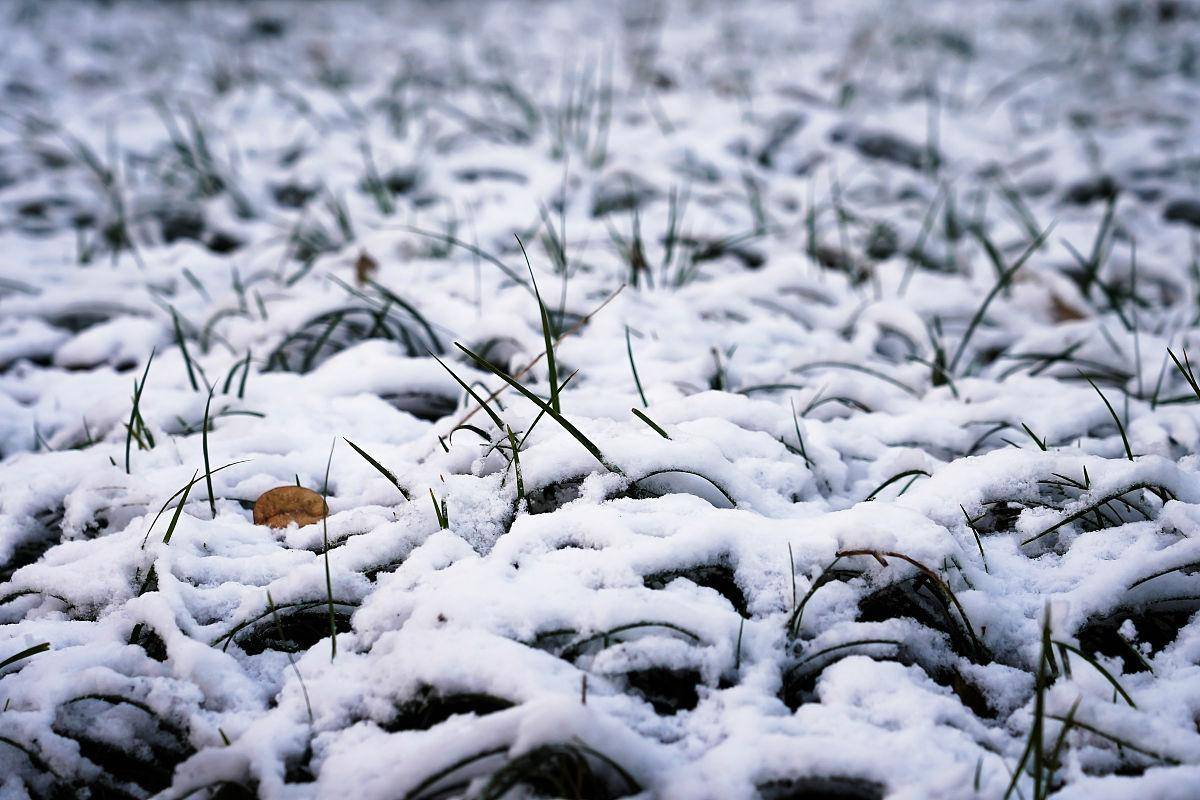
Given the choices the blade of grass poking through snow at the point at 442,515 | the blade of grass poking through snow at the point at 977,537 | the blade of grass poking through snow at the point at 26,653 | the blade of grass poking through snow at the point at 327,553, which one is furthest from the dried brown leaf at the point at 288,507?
the blade of grass poking through snow at the point at 977,537

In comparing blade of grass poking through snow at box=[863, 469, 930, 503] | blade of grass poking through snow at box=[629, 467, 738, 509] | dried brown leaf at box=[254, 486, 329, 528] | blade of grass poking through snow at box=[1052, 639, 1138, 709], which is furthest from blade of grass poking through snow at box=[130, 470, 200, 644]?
blade of grass poking through snow at box=[1052, 639, 1138, 709]

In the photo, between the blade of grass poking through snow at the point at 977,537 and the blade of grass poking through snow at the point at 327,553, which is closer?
the blade of grass poking through snow at the point at 327,553

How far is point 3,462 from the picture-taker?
1523 mm

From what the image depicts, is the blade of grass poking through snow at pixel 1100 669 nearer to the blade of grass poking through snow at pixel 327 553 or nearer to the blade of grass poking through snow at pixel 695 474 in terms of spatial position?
the blade of grass poking through snow at pixel 695 474

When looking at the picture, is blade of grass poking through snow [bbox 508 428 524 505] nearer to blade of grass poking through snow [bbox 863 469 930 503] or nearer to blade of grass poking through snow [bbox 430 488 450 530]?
blade of grass poking through snow [bbox 430 488 450 530]

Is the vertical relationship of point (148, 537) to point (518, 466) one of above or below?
below

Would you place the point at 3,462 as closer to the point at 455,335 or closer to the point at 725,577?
the point at 455,335

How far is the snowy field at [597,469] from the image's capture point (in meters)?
0.90

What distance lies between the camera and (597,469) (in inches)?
48.6

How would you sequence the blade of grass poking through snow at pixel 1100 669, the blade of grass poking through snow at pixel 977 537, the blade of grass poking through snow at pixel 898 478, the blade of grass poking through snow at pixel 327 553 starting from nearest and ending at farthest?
the blade of grass poking through snow at pixel 1100 669 < the blade of grass poking through snow at pixel 327 553 < the blade of grass poking through snow at pixel 977 537 < the blade of grass poking through snow at pixel 898 478

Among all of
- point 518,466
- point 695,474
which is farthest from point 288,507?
point 695,474

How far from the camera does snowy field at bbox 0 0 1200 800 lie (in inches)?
35.5

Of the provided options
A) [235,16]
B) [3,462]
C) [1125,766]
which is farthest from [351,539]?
[235,16]

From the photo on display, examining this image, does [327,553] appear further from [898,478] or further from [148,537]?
[898,478]
